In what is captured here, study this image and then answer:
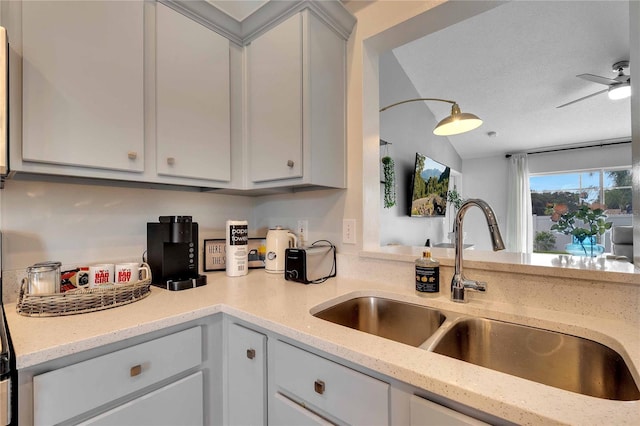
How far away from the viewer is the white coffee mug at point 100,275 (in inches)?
45.1

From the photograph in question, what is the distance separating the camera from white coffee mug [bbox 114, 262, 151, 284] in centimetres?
118

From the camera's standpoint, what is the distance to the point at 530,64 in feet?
10.6

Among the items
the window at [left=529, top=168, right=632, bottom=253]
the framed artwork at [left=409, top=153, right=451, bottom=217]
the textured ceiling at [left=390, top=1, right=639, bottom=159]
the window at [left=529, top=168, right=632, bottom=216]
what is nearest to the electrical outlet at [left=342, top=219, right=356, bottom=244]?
the framed artwork at [left=409, top=153, right=451, bottom=217]

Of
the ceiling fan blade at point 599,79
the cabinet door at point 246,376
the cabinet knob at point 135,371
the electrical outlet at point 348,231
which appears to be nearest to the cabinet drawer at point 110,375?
the cabinet knob at point 135,371

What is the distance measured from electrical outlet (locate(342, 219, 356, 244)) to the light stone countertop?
23 cm

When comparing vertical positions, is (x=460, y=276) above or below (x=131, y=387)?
above

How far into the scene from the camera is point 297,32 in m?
1.33

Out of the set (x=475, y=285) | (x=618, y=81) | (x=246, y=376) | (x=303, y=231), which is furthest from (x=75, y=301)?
(x=618, y=81)

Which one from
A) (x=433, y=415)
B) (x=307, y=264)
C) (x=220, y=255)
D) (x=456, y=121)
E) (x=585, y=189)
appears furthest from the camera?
(x=585, y=189)

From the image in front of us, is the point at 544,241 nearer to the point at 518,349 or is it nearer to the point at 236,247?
the point at 518,349

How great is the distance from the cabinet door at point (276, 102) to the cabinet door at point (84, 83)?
52 cm

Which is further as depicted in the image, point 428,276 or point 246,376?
point 428,276

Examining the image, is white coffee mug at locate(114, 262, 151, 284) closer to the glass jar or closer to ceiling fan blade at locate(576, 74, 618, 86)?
the glass jar

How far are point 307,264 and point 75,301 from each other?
855mm
